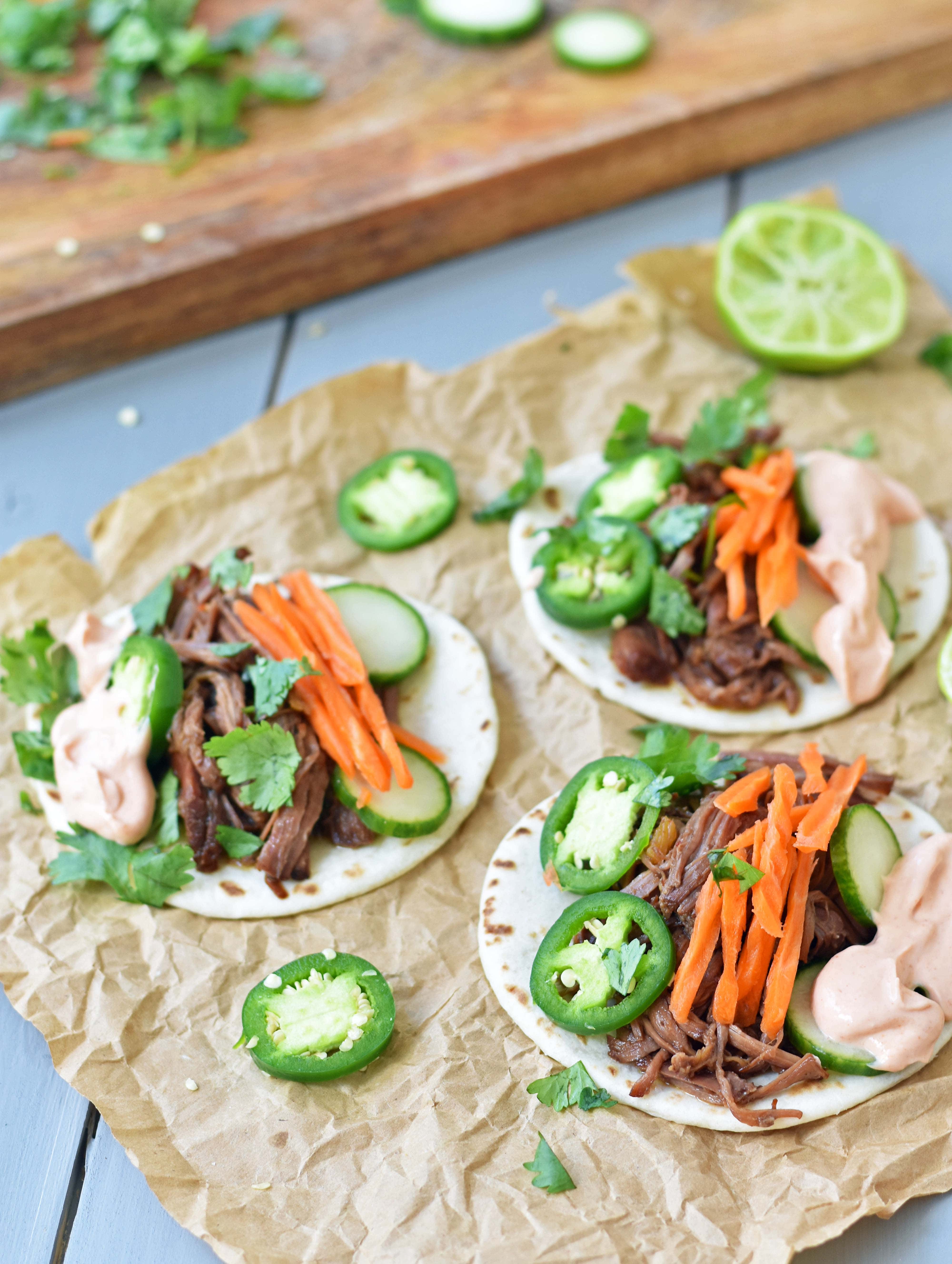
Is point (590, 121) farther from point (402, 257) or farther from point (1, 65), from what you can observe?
point (1, 65)

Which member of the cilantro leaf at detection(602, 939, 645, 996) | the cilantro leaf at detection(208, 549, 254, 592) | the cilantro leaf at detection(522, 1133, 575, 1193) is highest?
the cilantro leaf at detection(208, 549, 254, 592)

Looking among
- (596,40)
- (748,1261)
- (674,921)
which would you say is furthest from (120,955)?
(596,40)

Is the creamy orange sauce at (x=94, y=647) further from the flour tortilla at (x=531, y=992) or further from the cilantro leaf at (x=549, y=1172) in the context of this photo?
the cilantro leaf at (x=549, y=1172)

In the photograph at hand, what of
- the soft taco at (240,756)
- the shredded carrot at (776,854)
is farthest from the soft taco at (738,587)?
the shredded carrot at (776,854)

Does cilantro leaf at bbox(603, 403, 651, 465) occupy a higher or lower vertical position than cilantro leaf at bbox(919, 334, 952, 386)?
higher

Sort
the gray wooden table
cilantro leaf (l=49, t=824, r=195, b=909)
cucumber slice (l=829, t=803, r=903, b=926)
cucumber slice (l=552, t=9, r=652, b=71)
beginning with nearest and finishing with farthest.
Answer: cucumber slice (l=829, t=803, r=903, b=926)
cilantro leaf (l=49, t=824, r=195, b=909)
the gray wooden table
cucumber slice (l=552, t=9, r=652, b=71)

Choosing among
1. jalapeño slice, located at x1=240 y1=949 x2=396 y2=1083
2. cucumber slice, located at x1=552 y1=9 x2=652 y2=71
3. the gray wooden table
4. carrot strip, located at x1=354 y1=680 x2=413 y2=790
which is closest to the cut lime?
carrot strip, located at x1=354 y1=680 x2=413 y2=790

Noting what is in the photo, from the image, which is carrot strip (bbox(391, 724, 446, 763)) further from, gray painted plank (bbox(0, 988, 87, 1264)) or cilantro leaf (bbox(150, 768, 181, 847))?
gray painted plank (bbox(0, 988, 87, 1264))
